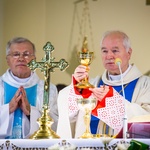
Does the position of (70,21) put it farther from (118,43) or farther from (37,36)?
(118,43)

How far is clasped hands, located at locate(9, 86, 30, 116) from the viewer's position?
3922 millimetres

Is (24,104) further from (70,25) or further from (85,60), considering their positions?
(70,25)

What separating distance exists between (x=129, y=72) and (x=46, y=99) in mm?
1337

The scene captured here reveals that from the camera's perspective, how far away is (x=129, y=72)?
413 cm

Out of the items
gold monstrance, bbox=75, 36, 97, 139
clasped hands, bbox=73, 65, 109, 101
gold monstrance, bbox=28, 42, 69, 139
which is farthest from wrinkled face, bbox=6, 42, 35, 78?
gold monstrance, bbox=28, 42, 69, 139

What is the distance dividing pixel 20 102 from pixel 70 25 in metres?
2.13

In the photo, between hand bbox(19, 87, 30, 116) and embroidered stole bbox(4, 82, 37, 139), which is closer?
hand bbox(19, 87, 30, 116)

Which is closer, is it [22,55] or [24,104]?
[24,104]

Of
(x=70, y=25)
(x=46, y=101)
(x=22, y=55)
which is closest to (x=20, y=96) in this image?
(x=22, y=55)

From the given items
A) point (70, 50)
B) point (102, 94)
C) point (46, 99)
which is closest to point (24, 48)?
point (102, 94)

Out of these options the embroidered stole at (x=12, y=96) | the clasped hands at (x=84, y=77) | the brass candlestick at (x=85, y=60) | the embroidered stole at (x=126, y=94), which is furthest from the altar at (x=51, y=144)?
the embroidered stole at (x=12, y=96)

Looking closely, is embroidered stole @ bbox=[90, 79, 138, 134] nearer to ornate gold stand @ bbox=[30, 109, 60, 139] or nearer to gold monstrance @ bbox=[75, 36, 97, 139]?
gold monstrance @ bbox=[75, 36, 97, 139]

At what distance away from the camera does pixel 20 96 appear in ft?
12.8

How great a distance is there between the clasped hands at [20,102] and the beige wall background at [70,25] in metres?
1.72
